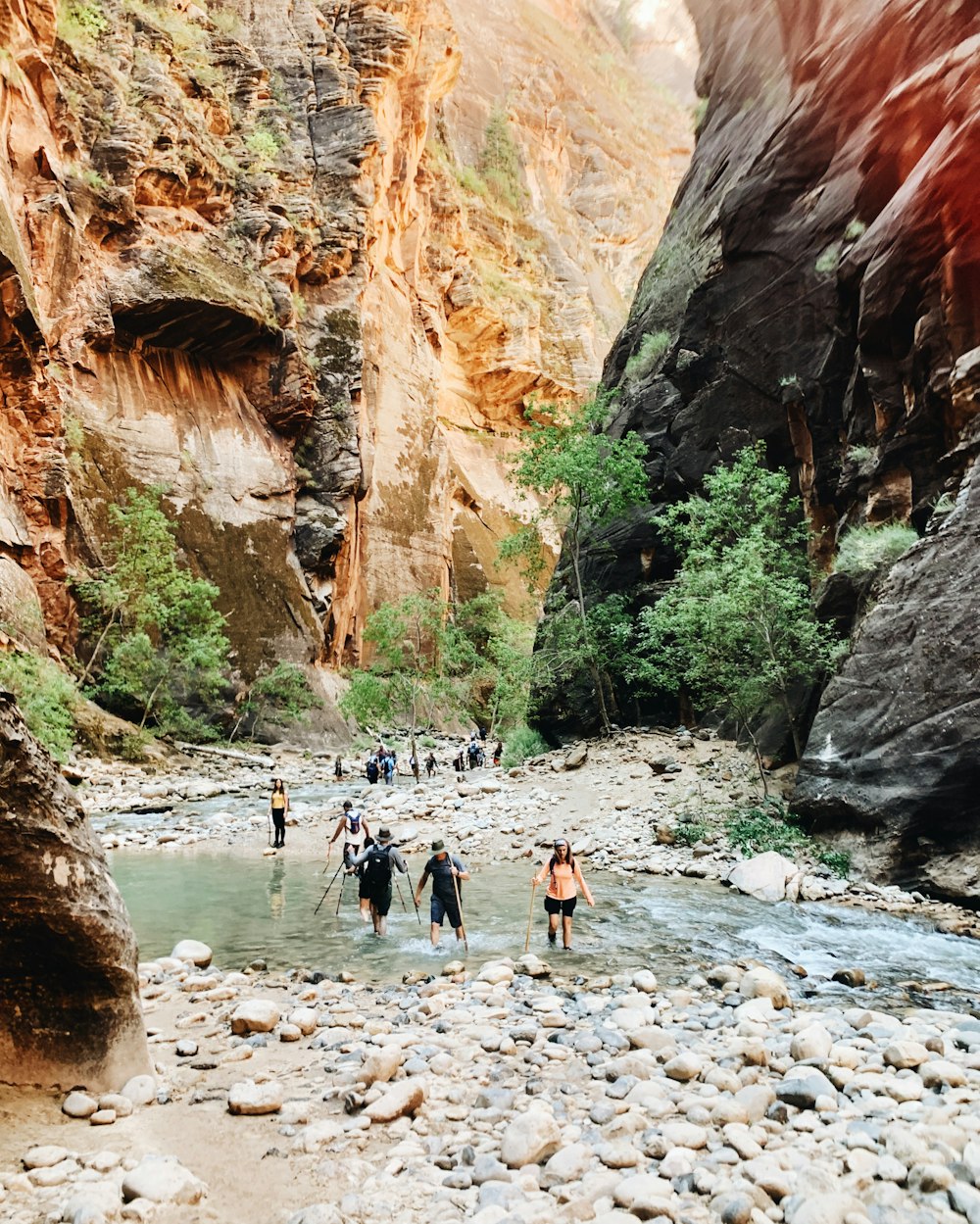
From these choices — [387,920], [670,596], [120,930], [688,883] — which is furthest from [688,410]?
[120,930]

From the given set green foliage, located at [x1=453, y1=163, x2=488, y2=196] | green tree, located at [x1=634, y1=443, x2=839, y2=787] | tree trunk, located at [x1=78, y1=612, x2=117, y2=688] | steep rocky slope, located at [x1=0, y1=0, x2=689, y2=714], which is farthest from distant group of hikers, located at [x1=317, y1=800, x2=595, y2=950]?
green foliage, located at [x1=453, y1=163, x2=488, y2=196]

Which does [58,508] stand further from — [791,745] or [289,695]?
[791,745]

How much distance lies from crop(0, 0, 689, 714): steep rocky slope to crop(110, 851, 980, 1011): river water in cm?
1389

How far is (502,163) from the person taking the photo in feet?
249

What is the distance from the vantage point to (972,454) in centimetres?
1120

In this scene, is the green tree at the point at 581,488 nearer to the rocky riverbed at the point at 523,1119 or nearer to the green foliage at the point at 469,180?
the rocky riverbed at the point at 523,1119

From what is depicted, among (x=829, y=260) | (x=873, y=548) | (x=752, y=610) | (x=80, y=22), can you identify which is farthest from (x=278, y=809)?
(x=80, y=22)

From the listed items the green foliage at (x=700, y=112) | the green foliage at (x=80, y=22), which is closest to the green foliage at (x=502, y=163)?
the green foliage at (x=80, y=22)

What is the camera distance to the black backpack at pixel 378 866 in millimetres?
9609

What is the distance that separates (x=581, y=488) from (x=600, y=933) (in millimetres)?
17610

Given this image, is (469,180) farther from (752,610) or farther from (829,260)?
(752,610)

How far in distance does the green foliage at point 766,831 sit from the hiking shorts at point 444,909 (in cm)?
578

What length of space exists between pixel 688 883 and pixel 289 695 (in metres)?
26.1

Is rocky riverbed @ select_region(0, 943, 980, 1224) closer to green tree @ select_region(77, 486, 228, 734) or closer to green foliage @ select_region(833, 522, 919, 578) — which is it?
green foliage @ select_region(833, 522, 919, 578)
